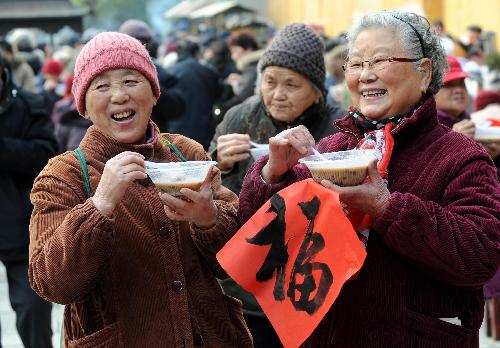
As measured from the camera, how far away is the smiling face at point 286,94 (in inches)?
187

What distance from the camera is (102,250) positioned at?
9.98ft

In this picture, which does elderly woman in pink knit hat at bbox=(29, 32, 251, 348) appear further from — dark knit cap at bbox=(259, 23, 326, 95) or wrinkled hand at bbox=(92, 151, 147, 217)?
dark knit cap at bbox=(259, 23, 326, 95)

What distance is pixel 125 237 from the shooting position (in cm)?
325

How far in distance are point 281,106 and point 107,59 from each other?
1.60 meters

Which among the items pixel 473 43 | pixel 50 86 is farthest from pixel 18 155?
pixel 473 43

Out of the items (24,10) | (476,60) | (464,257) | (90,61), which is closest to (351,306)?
(464,257)

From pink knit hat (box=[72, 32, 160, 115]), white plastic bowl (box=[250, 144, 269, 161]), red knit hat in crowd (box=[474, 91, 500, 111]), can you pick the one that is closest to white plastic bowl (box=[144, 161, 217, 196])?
pink knit hat (box=[72, 32, 160, 115])

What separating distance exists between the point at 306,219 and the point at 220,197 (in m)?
0.60

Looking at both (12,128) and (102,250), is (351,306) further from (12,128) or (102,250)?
(12,128)

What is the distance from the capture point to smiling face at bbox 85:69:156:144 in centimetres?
328

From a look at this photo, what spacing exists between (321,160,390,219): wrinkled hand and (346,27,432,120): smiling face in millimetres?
362

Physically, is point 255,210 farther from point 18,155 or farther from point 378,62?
point 18,155

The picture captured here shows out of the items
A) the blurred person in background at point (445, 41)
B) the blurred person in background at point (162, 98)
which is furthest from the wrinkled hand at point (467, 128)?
the blurred person in background at point (162, 98)

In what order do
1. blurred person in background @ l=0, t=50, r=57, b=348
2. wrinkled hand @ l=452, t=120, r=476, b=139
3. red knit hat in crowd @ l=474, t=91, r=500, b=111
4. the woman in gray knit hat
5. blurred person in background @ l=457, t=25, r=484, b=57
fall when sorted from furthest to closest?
blurred person in background @ l=457, t=25, r=484, b=57
red knit hat in crowd @ l=474, t=91, r=500, b=111
blurred person in background @ l=0, t=50, r=57, b=348
wrinkled hand @ l=452, t=120, r=476, b=139
the woman in gray knit hat
